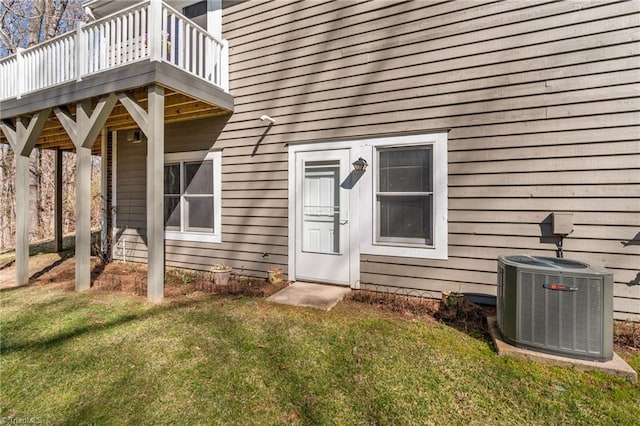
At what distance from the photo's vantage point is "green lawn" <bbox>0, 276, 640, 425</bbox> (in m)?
2.04

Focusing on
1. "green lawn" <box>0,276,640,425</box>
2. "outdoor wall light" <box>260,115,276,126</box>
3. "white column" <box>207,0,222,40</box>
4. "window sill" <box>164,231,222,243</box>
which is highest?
"white column" <box>207,0,222,40</box>

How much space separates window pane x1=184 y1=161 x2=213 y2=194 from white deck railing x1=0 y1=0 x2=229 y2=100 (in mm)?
1484

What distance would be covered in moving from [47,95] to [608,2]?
7745 mm

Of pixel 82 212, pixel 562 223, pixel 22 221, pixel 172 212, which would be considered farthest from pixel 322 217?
pixel 22 221

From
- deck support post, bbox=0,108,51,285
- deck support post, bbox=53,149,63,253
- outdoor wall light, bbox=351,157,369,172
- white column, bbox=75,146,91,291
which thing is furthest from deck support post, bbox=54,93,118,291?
deck support post, bbox=53,149,63,253

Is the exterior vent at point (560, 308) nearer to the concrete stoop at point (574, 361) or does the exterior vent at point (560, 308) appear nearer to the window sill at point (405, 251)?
the concrete stoop at point (574, 361)

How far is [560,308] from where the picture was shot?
8.21ft

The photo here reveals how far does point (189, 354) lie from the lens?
2832 millimetres

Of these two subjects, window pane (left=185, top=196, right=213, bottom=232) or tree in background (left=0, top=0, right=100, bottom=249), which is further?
tree in background (left=0, top=0, right=100, bottom=249)

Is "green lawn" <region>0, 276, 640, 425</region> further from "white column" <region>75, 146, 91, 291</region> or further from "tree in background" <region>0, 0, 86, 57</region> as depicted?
"tree in background" <region>0, 0, 86, 57</region>

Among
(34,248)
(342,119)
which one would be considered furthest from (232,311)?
(34,248)

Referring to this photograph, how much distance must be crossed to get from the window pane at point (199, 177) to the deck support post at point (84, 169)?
1616 millimetres

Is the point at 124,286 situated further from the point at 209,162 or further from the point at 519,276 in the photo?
the point at 519,276

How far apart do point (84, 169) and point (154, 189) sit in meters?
1.49
